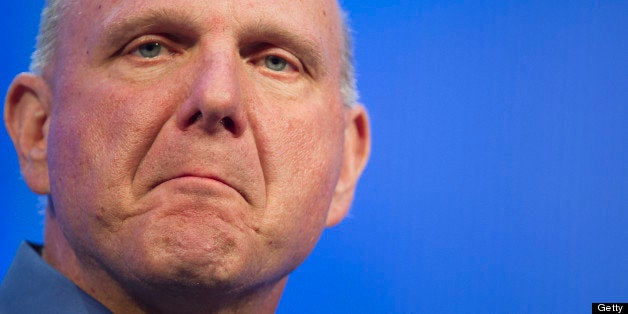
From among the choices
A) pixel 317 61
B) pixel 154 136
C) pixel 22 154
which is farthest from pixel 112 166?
pixel 317 61

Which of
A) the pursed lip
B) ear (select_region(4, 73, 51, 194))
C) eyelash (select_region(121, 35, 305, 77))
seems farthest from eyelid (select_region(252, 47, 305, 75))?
ear (select_region(4, 73, 51, 194))

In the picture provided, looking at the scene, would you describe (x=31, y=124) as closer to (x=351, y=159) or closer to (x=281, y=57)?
(x=281, y=57)

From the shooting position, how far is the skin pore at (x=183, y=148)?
3.38 feet

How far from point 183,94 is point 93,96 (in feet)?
0.51

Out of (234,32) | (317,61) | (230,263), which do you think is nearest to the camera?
(230,263)

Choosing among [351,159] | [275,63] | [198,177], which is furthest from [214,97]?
[351,159]

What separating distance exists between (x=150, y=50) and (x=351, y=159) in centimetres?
51

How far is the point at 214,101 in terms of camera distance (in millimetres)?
1028

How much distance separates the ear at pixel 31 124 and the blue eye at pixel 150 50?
0.21 meters

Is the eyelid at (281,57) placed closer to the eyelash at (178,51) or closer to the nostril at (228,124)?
the eyelash at (178,51)

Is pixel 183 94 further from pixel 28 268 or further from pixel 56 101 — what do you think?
pixel 28 268

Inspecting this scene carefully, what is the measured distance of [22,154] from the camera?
1271mm

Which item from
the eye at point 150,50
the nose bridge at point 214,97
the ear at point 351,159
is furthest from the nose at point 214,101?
the ear at point 351,159

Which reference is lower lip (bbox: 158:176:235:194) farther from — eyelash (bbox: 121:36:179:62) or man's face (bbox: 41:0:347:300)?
eyelash (bbox: 121:36:179:62)
